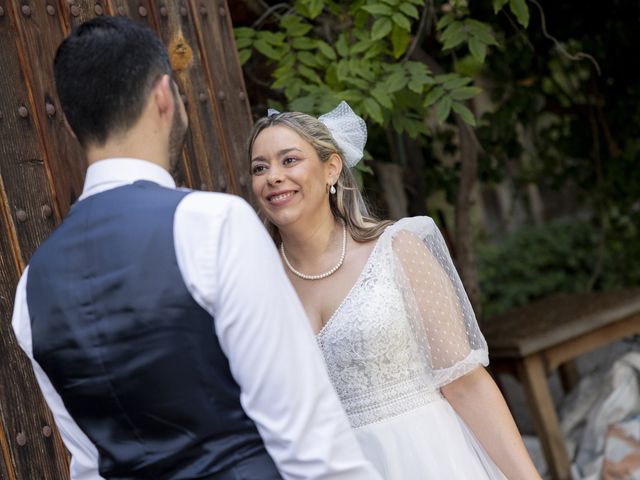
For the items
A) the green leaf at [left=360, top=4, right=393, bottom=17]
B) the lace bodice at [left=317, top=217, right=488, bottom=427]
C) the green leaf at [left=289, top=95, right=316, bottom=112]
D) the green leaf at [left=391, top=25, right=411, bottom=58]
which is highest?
the green leaf at [left=360, top=4, right=393, bottom=17]

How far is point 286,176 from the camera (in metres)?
2.55

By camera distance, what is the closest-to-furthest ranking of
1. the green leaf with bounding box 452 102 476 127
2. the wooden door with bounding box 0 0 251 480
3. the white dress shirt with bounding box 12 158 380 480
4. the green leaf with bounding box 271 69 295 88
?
1. the white dress shirt with bounding box 12 158 380 480
2. the wooden door with bounding box 0 0 251 480
3. the green leaf with bounding box 452 102 476 127
4. the green leaf with bounding box 271 69 295 88

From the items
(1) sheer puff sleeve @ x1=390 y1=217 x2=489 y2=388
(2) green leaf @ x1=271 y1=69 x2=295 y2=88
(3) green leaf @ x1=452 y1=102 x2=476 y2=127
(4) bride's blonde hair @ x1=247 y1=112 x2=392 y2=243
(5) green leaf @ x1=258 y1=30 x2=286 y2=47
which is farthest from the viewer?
(5) green leaf @ x1=258 y1=30 x2=286 y2=47

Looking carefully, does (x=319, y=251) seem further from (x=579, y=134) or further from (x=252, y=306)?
(x=579, y=134)

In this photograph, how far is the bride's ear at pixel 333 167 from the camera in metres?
2.69

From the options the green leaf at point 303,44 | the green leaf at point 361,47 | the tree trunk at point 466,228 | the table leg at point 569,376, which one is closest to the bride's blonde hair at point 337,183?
the green leaf at point 361,47

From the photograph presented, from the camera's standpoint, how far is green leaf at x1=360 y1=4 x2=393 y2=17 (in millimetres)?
3061

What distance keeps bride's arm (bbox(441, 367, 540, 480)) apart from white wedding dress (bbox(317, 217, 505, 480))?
47mm

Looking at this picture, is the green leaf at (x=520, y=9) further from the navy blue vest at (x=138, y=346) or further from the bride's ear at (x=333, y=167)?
the navy blue vest at (x=138, y=346)

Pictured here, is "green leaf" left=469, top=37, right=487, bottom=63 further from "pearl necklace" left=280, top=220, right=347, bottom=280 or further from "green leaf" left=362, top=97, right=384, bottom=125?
"pearl necklace" left=280, top=220, right=347, bottom=280

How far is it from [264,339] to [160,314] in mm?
165

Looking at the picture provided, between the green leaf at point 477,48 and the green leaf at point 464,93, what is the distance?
0.35 feet

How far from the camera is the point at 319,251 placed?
2629 millimetres

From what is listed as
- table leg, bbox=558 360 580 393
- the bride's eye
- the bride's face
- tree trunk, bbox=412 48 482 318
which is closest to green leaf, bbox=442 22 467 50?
the bride's face
